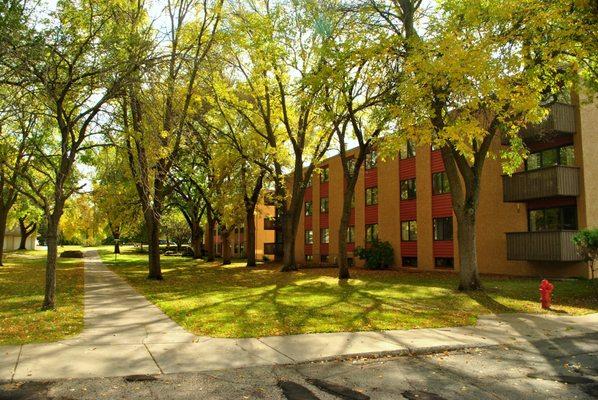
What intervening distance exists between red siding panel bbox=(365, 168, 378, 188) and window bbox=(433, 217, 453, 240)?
7.00 m

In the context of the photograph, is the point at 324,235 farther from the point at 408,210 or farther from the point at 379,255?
the point at 408,210

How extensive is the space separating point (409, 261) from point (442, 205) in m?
4.89

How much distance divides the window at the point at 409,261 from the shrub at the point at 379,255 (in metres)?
0.81

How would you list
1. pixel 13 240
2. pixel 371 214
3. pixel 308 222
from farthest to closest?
pixel 13 240 → pixel 308 222 → pixel 371 214

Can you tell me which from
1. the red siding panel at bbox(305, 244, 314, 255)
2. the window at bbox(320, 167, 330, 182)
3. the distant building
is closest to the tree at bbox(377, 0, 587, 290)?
the window at bbox(320, 167, 330, 182)

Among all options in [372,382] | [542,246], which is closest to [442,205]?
[542,246]

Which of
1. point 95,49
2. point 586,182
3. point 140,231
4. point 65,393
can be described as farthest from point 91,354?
point 140,231

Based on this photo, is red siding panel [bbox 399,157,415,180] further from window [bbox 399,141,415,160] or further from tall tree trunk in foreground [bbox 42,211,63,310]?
tall tree trunk in foreground [bbox 42,211,63,310]

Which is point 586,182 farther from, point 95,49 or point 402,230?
point 95,49

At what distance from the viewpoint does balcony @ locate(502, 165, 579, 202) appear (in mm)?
21641

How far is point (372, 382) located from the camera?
6676 mm

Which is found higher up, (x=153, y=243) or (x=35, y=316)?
(x=153, y=243)

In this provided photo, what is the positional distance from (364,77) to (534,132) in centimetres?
957

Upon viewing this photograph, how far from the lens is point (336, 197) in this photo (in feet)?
135
